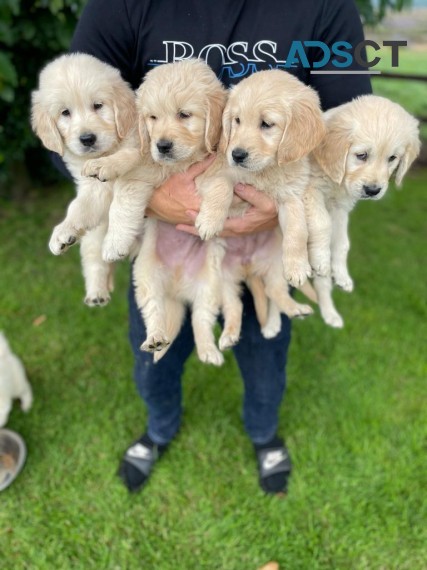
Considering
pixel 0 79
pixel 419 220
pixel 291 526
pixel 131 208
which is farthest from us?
pixel 419 220

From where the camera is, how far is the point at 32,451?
121 inches

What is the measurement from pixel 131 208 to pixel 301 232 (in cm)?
71

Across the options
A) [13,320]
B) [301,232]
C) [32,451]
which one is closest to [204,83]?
[301,232]

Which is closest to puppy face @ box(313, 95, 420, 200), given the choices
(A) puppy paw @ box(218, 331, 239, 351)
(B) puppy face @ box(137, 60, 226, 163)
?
(B) puppy face @ box(137, 60, 226, 163)

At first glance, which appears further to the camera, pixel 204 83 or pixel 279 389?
pixel 279 389

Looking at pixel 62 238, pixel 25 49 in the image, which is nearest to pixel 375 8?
pixel 25 49

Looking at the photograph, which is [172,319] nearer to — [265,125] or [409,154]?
[265,125]

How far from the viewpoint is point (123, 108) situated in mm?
2098

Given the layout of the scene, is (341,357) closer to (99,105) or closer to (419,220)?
(99,105)

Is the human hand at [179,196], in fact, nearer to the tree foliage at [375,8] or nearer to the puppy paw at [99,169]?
the puppy paw at [99,169]

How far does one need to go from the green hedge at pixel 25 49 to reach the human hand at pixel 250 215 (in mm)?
1902

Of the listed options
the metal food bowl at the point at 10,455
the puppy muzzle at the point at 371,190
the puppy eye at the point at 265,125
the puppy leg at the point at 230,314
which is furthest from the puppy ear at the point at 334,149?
the metal food bowl at the point at 10,455

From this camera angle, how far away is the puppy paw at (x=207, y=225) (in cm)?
203

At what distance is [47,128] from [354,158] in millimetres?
1294
